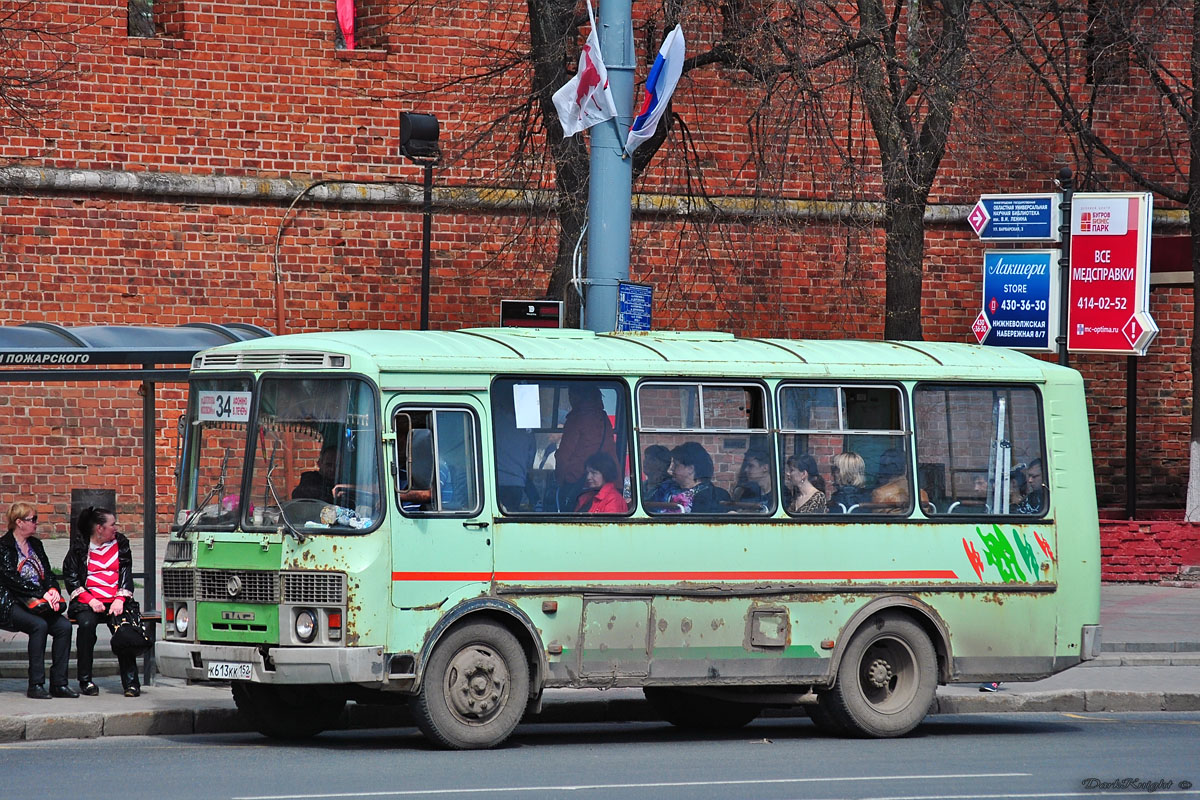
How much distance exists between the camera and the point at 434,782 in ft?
31.9

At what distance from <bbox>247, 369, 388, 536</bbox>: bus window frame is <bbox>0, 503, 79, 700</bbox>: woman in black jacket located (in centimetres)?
227

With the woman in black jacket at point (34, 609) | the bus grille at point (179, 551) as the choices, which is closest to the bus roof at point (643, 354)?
the bus grille at point (179, 551)

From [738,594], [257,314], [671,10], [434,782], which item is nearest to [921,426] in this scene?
[738,594]

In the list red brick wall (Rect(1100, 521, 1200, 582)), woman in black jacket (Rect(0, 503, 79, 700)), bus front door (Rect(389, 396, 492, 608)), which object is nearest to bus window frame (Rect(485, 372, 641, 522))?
bus front door (Rect(389, 396, 492, 608))

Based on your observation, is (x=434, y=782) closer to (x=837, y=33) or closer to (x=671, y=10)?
(x=671, y=10)

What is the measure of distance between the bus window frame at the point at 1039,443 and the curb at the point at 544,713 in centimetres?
192

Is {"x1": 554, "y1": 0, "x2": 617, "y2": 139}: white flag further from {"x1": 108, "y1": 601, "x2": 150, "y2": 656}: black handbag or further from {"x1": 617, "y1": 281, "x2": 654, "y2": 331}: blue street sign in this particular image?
{"x1": 108, "y1": 601, "x2": 150, "y2": 656}: black handbag

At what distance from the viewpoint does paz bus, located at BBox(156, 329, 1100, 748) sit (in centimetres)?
1098

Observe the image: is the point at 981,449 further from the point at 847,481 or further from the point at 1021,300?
the point at 1021,300

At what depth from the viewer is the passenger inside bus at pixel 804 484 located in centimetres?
1238

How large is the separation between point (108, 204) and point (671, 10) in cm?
770

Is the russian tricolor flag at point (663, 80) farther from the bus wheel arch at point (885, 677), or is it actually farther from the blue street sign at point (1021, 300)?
the blue street sign at point (1021, 300)

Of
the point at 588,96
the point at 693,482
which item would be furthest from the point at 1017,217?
the point at 693,482

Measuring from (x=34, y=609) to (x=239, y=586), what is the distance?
233 cm
